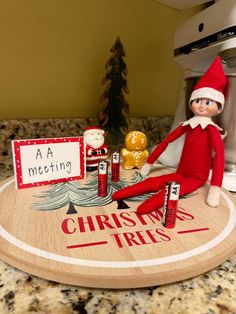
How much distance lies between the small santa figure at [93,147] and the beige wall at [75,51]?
9.2 inches

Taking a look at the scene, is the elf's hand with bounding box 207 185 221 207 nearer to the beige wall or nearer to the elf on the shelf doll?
the elf on the shelf doll

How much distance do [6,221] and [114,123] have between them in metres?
0.48

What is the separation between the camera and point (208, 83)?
53 cm

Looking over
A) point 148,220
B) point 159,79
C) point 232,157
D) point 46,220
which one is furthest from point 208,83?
point 159,79

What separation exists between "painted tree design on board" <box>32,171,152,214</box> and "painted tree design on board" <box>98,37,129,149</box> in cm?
25

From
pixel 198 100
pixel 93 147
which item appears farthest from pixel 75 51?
pixel 198 100

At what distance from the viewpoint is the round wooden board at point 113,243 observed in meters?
0.32

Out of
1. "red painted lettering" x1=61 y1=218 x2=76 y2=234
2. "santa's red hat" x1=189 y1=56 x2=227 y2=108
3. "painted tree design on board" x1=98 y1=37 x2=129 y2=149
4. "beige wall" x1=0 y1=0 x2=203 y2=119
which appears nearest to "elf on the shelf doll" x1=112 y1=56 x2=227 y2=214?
"santa's red hat" x1=189 y1=56 x2=227 y2=108

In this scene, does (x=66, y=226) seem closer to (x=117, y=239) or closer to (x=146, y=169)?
(x=117, y=239)

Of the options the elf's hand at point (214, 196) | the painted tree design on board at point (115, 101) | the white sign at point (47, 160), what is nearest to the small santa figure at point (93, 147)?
the white sign at point (47, 160)

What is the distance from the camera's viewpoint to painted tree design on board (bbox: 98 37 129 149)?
78cm

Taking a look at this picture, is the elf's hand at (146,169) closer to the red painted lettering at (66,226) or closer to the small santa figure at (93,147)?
the small santa figure at (93,147)

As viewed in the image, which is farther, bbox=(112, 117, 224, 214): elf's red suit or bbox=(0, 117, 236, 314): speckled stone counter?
bbox=(112, 117, 224, 214): elf's red suit

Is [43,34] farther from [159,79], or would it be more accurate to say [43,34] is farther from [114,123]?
[159,79]
